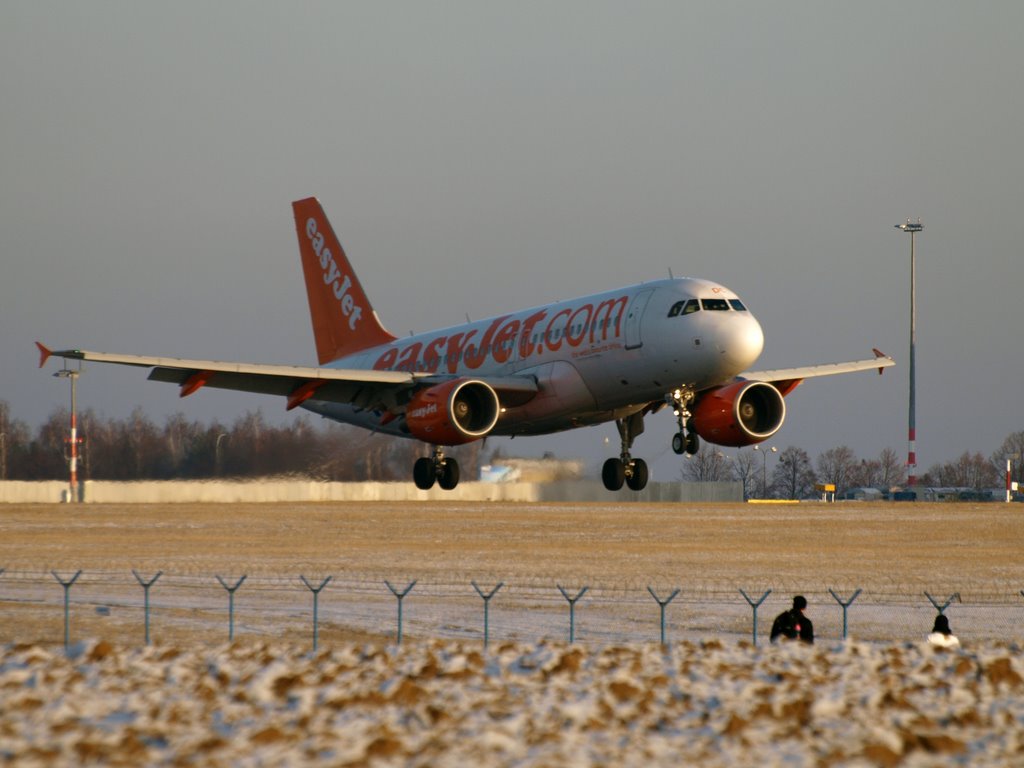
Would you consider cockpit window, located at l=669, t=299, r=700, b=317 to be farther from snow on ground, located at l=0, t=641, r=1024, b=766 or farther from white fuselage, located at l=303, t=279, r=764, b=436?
snow on ground, located at l=0, t=641, r=1024, b=766

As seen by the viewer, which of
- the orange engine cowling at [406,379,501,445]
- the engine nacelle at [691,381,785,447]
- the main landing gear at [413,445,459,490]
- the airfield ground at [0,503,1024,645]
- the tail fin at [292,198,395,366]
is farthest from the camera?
the tail fin at [292,198,395,366]

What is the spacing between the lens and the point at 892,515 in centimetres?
6462

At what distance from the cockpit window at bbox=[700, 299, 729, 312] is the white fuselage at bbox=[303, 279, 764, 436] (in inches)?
1.0

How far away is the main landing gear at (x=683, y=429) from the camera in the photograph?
1559 inches

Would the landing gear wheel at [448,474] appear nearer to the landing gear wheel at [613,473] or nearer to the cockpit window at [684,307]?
the landing gear wheel at [613,473]

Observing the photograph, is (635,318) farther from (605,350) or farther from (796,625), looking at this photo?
(796,625)

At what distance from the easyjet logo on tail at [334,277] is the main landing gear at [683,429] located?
17427mm

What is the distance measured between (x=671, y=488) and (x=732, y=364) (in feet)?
167

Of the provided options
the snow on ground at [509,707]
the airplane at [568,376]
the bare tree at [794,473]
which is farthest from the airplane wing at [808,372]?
the bare tree at [794,473]

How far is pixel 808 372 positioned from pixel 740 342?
911cm

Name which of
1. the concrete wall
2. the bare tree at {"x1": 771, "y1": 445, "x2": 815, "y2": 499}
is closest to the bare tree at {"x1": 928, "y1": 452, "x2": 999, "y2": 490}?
the bare tree at {"x1": 771, "y1": 445, "x2": 815, "y2": 499}

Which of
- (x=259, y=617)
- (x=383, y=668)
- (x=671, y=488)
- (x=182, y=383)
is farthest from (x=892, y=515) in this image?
(x=383, y=668)

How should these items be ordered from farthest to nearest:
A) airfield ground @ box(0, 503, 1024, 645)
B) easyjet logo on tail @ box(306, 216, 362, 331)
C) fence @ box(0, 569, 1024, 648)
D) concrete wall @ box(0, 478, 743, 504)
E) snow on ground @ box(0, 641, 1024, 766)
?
concrete wall @ box(0, 478, 743, 504) → easyjet logo on tail @ box(306, 216, 362, 331) → airfield ground @ box(0, 503, 1024, 645) → fence @ box(0, 569, 1024, 648) → snow on ground @ box(0, 641, 1024, 766)

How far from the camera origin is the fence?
24.7 metres
